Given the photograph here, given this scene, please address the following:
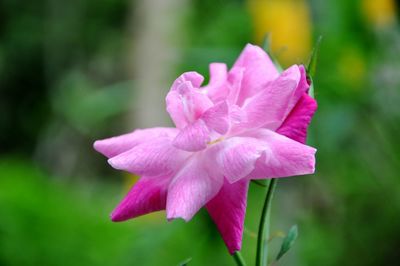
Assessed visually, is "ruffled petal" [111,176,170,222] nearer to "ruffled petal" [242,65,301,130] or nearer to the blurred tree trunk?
"ruffled petal" [242,65,301,130]

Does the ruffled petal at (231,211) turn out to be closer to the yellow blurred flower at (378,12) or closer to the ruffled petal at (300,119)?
the ruffled petal at (300,119)

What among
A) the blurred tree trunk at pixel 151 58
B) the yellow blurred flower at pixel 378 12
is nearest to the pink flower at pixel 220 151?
the yellow blurred flower at pixel 378 12

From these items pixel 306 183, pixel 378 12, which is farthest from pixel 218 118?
pixel 306 183

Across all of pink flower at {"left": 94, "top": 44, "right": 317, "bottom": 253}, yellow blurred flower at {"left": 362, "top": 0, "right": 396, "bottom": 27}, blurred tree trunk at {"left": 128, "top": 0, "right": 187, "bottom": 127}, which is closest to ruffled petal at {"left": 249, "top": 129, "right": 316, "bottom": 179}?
pink flower at {"left": 94, "top": 44, "right": 317, "bottom": 253}

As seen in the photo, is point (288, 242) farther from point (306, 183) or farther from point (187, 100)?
point (306, 183)

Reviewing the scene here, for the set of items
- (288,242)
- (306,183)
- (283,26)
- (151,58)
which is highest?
(288,242)

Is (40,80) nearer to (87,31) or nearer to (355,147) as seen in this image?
(87,31)
